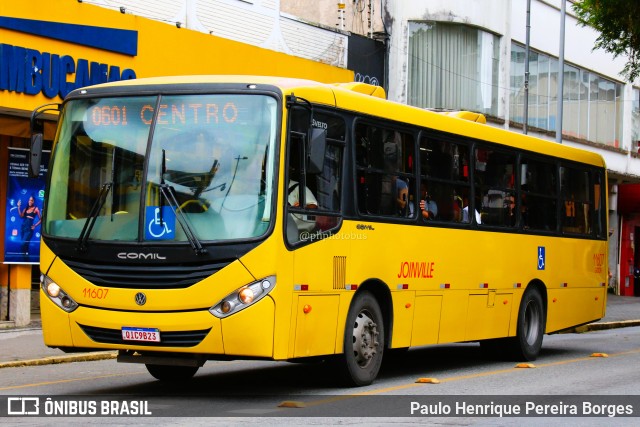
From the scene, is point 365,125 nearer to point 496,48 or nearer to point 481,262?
point 481,262

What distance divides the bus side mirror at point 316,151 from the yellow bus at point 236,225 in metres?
0.01

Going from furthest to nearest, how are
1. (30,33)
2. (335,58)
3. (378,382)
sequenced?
(335,58), (30,33), (378,382)

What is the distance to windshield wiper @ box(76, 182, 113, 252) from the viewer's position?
36.7ft

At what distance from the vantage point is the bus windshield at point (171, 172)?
10.8m

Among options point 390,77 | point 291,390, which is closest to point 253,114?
point 291,390

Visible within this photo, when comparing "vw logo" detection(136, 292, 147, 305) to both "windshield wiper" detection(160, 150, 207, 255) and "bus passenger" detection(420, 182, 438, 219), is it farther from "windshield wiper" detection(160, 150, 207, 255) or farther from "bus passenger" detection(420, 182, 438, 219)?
"bus passenger" detection(420, 182, 438, 219)

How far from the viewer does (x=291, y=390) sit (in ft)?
40.0

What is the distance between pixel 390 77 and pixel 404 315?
55.3 feet

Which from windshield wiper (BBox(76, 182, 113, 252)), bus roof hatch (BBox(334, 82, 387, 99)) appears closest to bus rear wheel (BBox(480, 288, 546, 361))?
bus roof hatch (BBox(334, 82, 387, 99))

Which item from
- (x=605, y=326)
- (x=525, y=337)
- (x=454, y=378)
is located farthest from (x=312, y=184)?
(x=605, y=326)

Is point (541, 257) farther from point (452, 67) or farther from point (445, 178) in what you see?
point (452, 67)

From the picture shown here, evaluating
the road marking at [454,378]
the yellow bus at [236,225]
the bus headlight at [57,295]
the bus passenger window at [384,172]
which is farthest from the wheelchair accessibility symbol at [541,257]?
the bus headlight at [57,295]

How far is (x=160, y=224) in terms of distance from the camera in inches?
430

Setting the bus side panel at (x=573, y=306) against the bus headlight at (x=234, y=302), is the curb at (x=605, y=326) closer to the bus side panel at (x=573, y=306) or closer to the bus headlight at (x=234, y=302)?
the bus side panel at (x=573, y=306)
